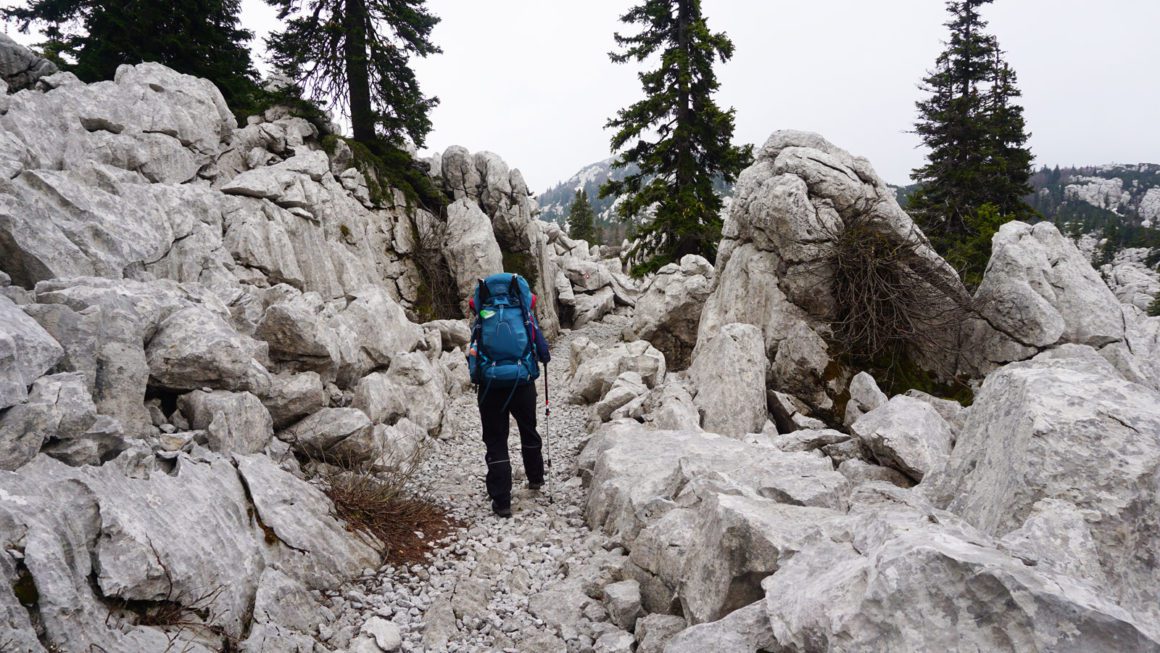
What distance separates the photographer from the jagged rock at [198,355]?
22.0 feet

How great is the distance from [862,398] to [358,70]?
797 inches

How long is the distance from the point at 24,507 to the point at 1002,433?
7.31 m

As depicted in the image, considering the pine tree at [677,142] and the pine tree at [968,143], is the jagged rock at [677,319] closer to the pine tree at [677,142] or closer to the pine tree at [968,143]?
the pine tree at [677,142]

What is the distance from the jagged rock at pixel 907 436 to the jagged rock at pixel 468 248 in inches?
607

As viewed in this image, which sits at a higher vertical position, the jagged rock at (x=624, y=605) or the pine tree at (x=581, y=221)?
the pine tree at (x=581, y=221)

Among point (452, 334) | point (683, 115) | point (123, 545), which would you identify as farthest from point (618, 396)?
point (683, 115)

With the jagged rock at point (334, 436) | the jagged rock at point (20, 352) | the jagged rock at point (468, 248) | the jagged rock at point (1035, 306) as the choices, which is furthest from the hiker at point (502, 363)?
the jagged rock at point (468, 248)

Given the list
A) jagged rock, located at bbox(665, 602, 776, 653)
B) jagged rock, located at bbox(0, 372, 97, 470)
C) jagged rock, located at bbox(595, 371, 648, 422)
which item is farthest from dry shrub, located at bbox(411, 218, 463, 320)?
jagged rock, located at bbox(665, 602, 776, 653)

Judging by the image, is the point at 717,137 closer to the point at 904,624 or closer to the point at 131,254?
the point at 131,254

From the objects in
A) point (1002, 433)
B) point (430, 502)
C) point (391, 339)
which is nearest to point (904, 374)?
point (1002, 433)

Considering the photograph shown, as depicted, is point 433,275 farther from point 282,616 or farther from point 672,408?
point 282,616

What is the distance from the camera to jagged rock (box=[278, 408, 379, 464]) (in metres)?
8.33

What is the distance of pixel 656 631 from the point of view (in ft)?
15.9

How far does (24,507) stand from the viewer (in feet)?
12.4
